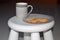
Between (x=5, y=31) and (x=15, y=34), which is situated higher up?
(x=15, y=34)

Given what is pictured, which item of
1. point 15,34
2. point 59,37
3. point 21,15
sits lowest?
point 59,37

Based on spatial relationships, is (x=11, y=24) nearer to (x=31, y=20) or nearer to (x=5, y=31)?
(x=31, y=20)

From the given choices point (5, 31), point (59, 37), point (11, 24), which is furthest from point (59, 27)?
point (11, 24)

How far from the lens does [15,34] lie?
0.77 metres

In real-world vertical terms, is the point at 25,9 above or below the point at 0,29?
above

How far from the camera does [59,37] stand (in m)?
1.24

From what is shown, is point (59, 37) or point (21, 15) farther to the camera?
point (59, 37)

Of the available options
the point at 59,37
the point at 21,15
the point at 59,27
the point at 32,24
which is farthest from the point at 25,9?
the point at 59,27

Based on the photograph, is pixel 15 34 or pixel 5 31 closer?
pixel 15 34

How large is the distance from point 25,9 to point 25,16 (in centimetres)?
5

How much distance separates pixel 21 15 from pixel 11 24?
0.11 meters

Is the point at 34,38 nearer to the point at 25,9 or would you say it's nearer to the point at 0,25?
the point at 25,9

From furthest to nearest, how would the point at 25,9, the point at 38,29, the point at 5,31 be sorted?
the point at 5,31 < the point at 25,9 < the point at 38,29

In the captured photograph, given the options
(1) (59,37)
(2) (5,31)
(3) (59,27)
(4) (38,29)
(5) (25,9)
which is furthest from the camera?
(3) (59,27)
